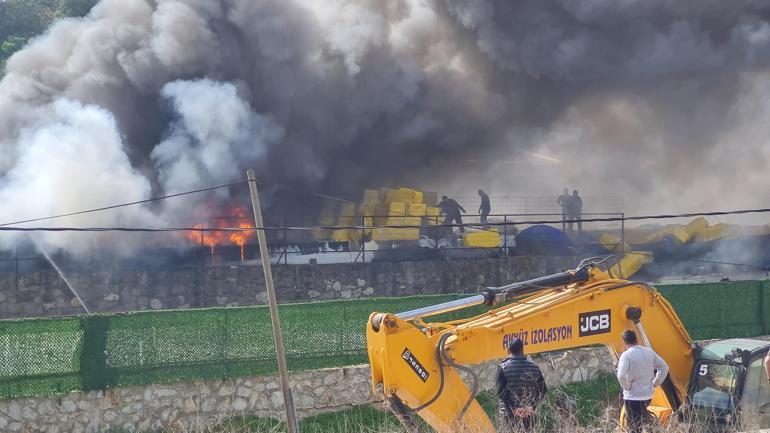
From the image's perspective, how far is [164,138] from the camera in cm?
2441

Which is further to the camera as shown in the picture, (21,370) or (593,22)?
(593,22)

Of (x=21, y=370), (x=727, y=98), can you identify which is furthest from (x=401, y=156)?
(x=21, y=370)

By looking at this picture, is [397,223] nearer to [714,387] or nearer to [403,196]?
[403,196]

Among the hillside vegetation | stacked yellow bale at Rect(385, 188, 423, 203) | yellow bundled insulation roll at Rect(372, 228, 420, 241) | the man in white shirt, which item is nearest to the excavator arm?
the man in white shirt

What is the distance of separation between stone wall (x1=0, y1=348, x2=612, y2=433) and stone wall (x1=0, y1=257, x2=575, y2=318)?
6.37 m

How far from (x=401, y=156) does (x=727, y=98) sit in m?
11.5

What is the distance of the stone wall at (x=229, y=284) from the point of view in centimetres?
1895

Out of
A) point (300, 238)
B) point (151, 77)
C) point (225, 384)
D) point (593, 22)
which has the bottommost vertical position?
point (225, 384)

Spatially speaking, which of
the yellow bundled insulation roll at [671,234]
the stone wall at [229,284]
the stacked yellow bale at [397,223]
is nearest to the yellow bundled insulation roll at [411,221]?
the stacked yellow bale at [397,223]

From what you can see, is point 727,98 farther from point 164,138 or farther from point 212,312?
point 212,312

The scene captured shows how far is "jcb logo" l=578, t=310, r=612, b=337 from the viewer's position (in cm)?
942

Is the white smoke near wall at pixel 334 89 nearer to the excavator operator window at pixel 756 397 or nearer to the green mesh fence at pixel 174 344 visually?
the green mesh fence at pixel 174 344

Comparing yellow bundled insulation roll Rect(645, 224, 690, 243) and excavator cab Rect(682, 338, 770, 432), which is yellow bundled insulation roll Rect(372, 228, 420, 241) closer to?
yellow bundled insulation roll Rect(645, 224, 690, 243)

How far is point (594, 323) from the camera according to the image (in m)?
9.48
